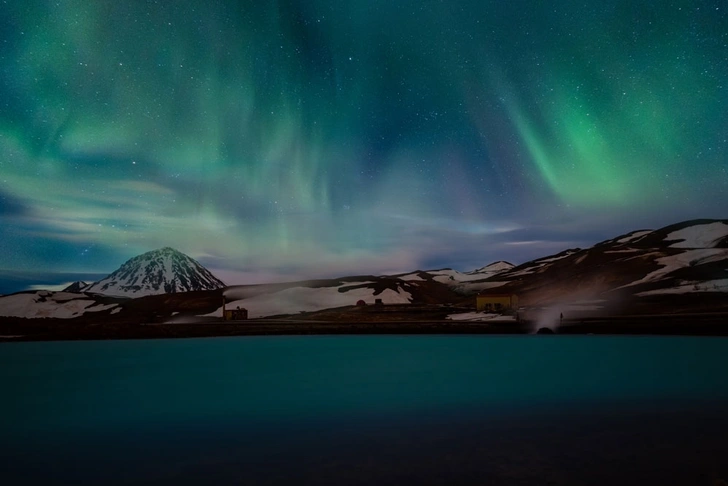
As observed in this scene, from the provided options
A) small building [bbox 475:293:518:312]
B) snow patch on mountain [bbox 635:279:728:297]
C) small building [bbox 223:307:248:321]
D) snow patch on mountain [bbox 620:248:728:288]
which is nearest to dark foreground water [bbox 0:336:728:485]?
small building [bbox 475:293:518:312]

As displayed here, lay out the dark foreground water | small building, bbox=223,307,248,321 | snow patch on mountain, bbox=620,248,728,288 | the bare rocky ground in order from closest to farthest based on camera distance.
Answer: the dark foreground water
the bare rocky ground
snow patch on mountain, bbox=620,248,728,288
small building, bbox=223,307,248,321

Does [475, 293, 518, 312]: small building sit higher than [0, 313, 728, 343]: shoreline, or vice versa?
[475, 293, 518, 312]: small building

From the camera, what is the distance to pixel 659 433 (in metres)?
19.5

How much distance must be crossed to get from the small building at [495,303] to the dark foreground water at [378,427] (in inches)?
4097

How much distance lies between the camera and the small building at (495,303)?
151 metres

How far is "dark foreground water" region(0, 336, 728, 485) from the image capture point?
15281 millimetres

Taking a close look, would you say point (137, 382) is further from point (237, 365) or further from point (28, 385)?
point (237, 365)

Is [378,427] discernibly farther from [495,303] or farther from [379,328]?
[495,303]

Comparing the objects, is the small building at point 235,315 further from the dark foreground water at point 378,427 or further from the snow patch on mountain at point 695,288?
the dark foreground water at point 378,427

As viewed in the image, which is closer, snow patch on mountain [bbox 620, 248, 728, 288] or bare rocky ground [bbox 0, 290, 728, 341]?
bare rocky ground [bbox 0, 290, 728, 341]

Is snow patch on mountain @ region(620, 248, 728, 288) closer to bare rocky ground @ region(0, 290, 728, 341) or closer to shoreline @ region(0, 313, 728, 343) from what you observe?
bare rocky ground @ region(0, 290, 728, 341)

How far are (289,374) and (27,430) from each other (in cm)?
2479

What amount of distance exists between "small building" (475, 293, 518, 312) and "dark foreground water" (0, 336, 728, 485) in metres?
104

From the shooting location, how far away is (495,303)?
15275 cm
